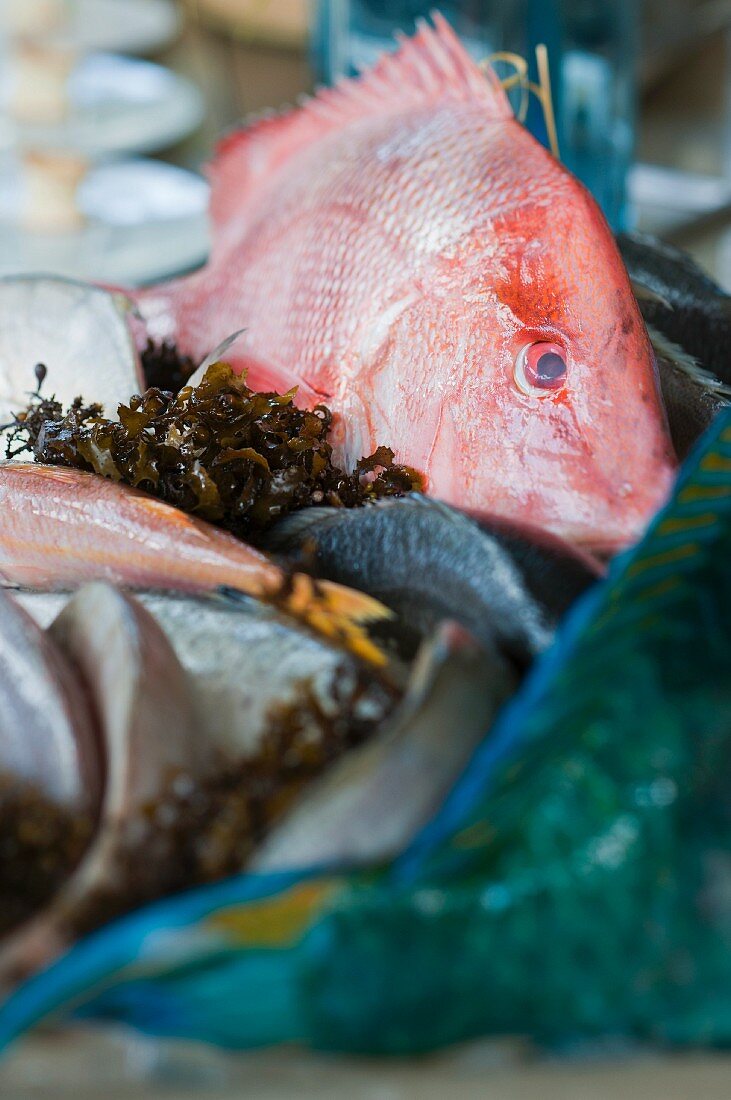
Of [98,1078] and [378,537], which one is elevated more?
[378,537]

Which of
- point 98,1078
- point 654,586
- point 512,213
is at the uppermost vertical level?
point 512,213

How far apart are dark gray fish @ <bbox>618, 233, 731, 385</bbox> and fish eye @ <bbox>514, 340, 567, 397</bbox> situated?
0.72 feet

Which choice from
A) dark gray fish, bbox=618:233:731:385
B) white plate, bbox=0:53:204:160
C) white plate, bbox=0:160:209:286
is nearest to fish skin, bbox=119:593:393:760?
dark gray fish, bbox=618:233:731:385

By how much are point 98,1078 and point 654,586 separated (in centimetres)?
32

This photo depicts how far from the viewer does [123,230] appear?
10.1 feet

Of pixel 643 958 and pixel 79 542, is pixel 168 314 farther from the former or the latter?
pixel 643 958

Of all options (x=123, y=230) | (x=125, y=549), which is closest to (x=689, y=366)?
(x=125, y=549)

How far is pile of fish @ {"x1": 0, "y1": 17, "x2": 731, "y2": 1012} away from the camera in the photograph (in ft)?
1.66

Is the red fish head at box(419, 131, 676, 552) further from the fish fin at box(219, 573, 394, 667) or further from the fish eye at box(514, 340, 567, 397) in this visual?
the fish fin at box(219, 573, 394, 667)

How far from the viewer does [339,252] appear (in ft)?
3.10

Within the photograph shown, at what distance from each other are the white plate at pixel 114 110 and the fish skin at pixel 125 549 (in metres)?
2.31

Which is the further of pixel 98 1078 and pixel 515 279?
pixel 515 279

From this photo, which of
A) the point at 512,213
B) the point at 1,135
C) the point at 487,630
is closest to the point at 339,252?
the point at 512,213

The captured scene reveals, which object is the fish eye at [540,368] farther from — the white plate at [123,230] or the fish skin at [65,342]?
the white plate at [123,230]
